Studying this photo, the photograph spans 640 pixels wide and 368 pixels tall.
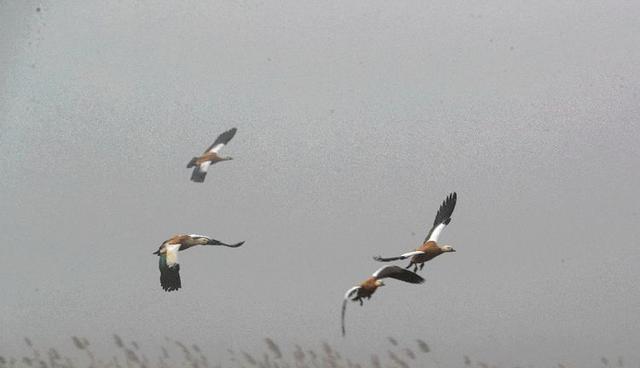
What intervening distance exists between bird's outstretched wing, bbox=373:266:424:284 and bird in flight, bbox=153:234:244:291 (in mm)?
5757

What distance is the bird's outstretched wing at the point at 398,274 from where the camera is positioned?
17.8 metres

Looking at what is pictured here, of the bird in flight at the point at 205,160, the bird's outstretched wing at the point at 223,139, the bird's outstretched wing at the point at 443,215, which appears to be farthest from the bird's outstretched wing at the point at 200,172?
the bird's outstretched wing at the point at 443,215

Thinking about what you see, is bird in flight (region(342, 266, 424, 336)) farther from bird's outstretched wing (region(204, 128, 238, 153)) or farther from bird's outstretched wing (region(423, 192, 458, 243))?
bird's outstretched wing (region(204, 128, 238, 153))

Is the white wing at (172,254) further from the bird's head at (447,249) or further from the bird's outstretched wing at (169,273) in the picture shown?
the bird's head at (447,249)

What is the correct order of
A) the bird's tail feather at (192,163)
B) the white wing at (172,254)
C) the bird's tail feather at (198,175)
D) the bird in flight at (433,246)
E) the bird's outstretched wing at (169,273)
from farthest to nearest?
the bird's tail feather at (192,163), the bird's tail feather at (198,175), the white wing at (172,254), the bird's outstretched wing at (169,273), the bird in flight at (433,246)

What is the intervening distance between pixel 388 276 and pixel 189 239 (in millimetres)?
8146

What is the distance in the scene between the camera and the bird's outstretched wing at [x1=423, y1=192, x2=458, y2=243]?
2341 centimetres

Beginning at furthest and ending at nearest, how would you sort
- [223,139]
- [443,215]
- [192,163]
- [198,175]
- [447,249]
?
1. [223,139]
2. [192,163]
3. [198,175]
4. [443,215]
5. [447,249]

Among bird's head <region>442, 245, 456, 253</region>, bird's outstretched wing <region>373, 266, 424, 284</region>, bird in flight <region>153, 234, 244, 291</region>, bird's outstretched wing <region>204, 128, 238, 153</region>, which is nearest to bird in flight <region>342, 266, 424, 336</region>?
bird's outstretched wing <region>373, 266, 424, 284</region>

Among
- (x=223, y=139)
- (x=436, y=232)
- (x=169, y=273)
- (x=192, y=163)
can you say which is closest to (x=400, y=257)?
(x=436, y=232)

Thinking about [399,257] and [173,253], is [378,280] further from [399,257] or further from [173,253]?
[173,253]

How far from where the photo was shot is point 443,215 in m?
24.6

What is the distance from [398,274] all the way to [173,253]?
8110 mm

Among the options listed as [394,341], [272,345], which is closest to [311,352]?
[272,345]
